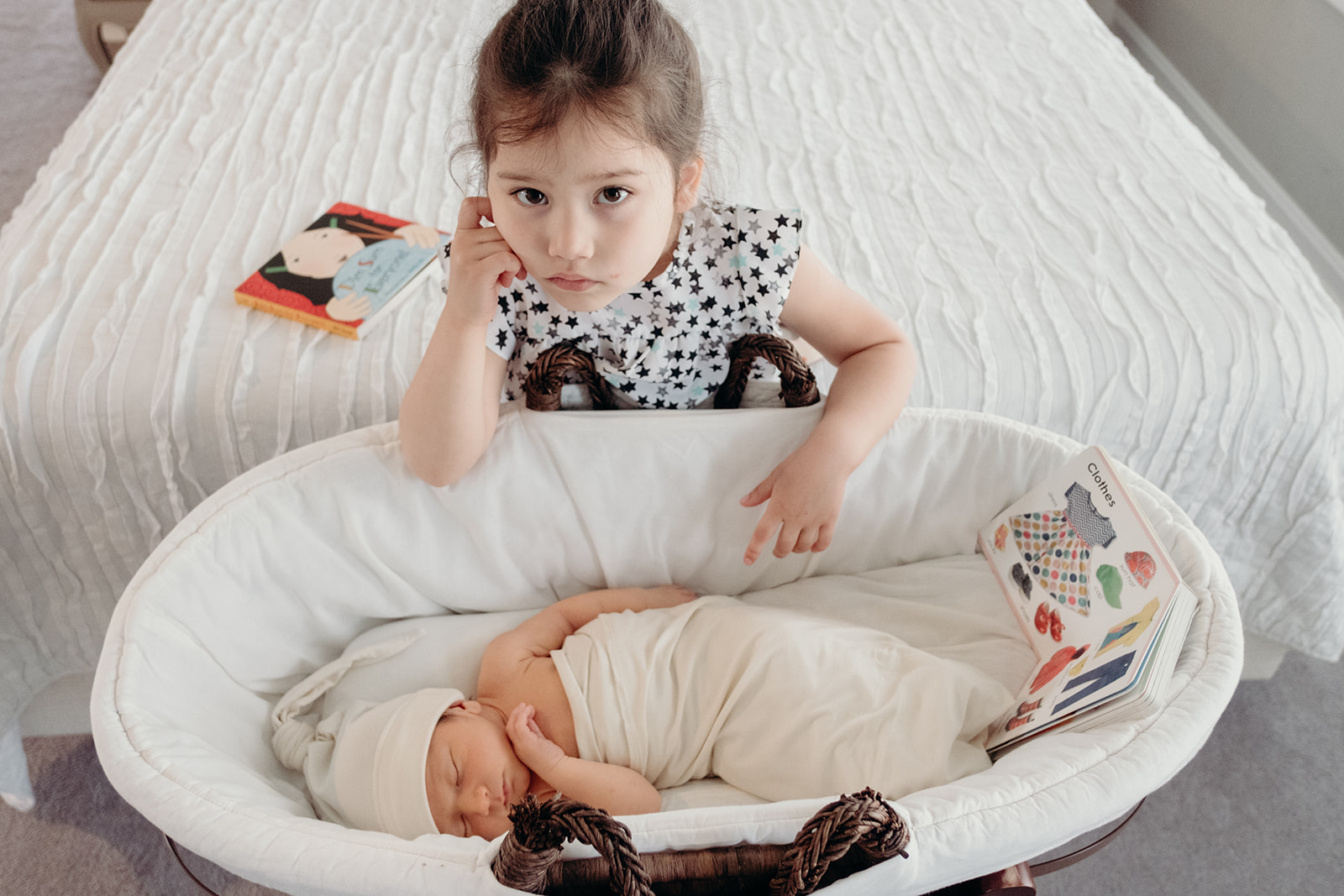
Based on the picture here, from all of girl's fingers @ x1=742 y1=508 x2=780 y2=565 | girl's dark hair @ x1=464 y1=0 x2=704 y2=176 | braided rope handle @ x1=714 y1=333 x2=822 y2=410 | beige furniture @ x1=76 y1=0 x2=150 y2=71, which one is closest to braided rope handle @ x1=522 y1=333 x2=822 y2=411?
braided rope handle @ x1=714 y1=333 x2=822 y2=410

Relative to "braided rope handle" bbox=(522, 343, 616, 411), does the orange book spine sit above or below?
below

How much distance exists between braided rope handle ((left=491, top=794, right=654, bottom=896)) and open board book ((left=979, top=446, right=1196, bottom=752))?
1.29 feet

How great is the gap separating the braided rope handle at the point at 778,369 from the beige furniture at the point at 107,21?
1.87 meters

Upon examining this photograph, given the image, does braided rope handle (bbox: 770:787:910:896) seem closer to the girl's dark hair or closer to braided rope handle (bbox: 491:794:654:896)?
braided rope handle (bbox: 491:794:654:896)

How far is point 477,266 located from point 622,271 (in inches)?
5.0

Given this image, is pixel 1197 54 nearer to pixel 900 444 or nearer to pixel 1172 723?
pixel 900 444

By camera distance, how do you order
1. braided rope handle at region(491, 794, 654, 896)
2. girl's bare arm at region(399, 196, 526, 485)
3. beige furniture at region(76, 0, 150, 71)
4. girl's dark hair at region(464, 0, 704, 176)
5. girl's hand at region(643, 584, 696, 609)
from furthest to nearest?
1. beige furniture at region(76, 0, 150, 71)
2. girl's hand at region(643, 584, 696, 609)
3. girl's bare arm at region(399, 196, 526, 485)
4. girl's dark hair at region(464, 0, 704, 176)
5. braided rope handle at region(491, 794, 654, 896)

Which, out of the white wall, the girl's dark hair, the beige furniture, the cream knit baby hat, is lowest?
the beige furniture

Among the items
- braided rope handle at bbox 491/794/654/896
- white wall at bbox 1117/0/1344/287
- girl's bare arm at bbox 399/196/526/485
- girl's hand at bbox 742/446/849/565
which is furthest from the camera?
white wall at bbox 1117/0/1344/287

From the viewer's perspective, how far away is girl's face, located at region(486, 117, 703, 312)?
2.27ft

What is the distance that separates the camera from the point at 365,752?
2.84 ft

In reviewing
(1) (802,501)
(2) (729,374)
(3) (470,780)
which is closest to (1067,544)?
(1) (802,501)

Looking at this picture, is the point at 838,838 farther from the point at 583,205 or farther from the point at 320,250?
the point at 320,250

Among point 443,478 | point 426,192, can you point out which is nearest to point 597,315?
point 443,478
